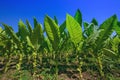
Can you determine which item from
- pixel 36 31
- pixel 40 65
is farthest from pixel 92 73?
pixel 36 31

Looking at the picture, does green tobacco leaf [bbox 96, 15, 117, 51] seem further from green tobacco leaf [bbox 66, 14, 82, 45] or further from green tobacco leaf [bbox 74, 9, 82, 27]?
green tobacco leaf [bbox 74, 9, 82, 27]

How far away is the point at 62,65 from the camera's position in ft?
14.6

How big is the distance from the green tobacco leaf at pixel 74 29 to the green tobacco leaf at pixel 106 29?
1.19ft

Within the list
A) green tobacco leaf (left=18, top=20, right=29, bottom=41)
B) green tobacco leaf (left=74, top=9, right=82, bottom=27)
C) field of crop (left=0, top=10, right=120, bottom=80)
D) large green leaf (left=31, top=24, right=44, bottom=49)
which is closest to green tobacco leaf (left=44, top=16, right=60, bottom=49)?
field of crop (left=0, top=10, right=120, bottom=80)

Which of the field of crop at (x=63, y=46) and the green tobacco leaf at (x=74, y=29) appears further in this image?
the field of crop at (x=63, y=46)

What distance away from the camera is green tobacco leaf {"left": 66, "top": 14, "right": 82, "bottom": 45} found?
10.8 ft

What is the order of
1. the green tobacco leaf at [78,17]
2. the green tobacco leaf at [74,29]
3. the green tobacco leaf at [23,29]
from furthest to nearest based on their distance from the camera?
the green tobacco leaf at [78,17] → the green tobacco leaf at [23,29] → the green tobacco leaf at [74,29]

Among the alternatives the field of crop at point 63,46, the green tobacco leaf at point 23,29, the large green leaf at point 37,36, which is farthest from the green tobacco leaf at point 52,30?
the green tobacco leaf at point 23,29

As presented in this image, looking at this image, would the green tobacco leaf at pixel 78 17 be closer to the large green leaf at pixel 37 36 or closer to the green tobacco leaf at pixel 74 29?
the green tobacco leaf at pixel 74 29

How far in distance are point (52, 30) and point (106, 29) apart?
87 cm

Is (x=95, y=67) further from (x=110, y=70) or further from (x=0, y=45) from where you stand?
(x=0, y=45)

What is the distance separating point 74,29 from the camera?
3.37 metres

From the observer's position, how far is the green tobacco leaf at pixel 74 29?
130 inches

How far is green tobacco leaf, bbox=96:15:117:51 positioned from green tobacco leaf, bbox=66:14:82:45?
364 millimetres
